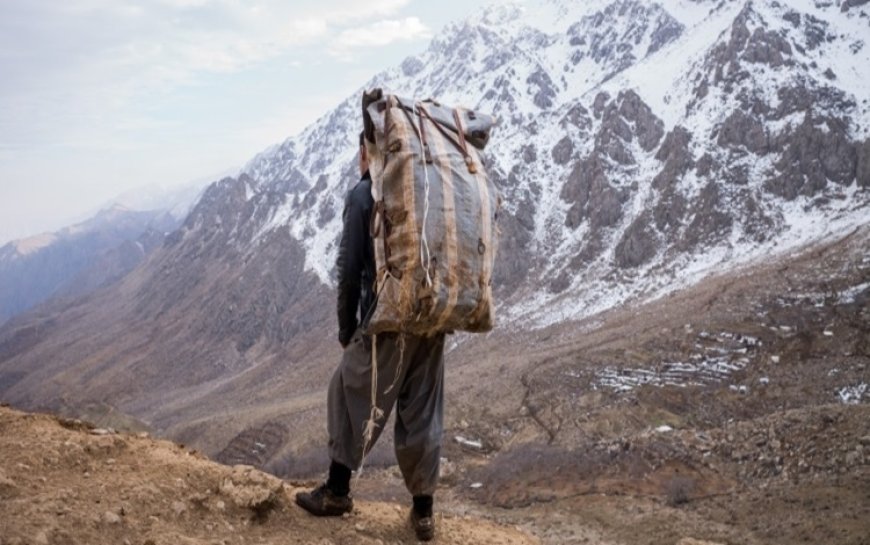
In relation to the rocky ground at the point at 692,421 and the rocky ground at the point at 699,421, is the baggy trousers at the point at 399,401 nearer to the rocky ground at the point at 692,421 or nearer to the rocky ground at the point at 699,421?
the rocky ground at the point at 692,421

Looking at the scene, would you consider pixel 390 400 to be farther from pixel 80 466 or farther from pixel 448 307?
pixel 80 466

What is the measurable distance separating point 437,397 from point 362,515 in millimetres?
912

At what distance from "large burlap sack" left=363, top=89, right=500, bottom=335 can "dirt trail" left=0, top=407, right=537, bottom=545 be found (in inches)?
48.6

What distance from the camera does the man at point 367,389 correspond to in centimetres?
346

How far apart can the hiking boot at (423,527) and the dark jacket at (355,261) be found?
3.79 ft

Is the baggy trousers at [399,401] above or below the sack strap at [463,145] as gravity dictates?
below

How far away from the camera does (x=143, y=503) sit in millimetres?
3375

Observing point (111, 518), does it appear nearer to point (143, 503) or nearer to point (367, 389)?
point (143, 503)

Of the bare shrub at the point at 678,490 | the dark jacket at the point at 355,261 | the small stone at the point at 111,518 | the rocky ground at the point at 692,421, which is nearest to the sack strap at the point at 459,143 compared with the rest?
the dark jacket at the point at 355,261

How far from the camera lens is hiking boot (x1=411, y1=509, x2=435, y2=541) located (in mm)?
3781

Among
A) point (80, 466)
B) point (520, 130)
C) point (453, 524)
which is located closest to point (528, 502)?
point (453, 524)

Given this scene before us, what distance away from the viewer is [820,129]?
36.2 meters

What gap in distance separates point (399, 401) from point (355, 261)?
2.84 feet

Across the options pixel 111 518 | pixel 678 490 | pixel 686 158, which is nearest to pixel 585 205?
pixel 686 158
